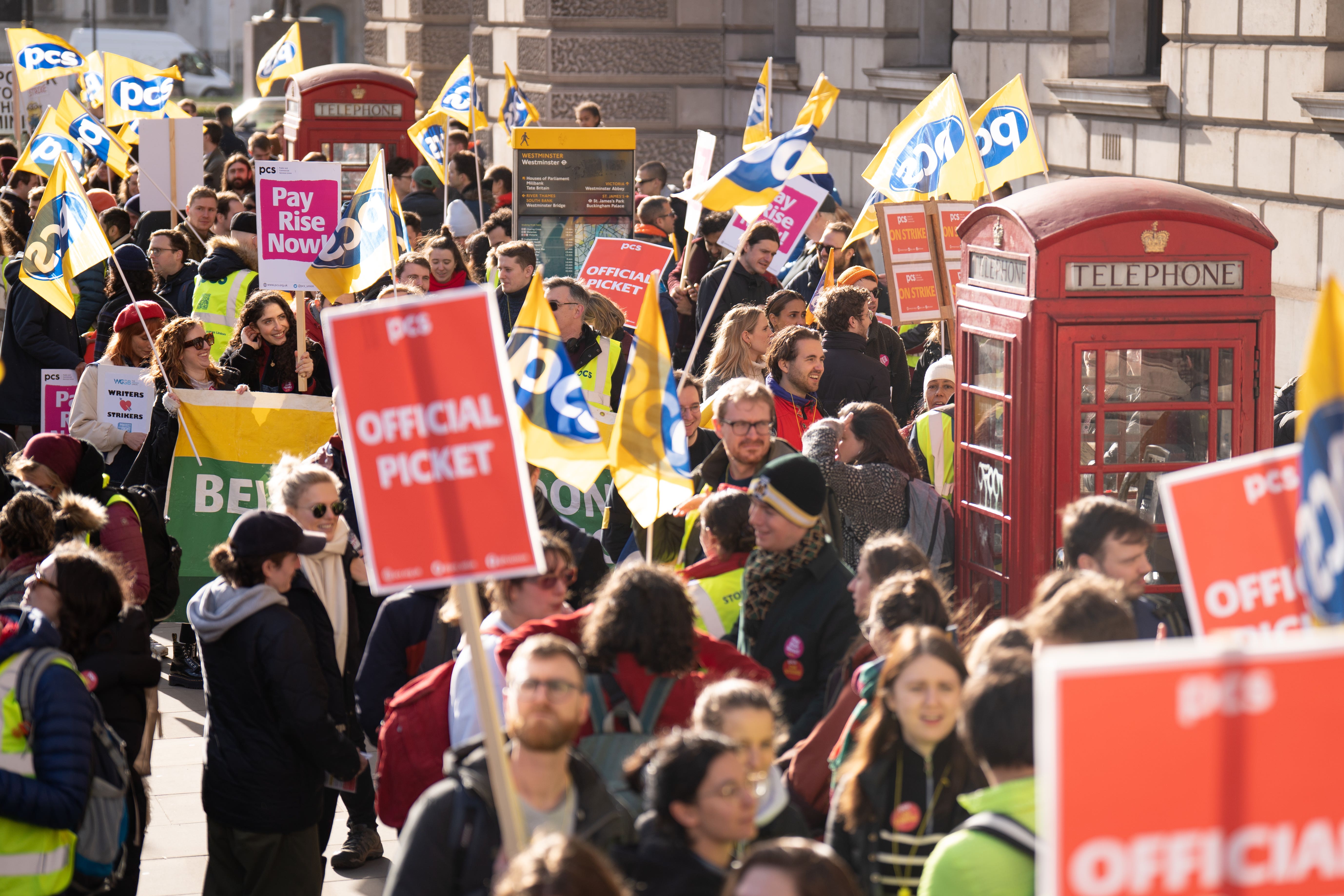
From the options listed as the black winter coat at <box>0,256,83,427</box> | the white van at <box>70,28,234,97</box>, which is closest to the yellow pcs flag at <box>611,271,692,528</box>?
the black winter coat at <box>0,256,83,427</box>

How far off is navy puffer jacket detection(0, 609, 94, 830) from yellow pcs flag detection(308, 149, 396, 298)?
554 cm

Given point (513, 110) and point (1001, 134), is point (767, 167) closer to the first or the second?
point (1001, 134)

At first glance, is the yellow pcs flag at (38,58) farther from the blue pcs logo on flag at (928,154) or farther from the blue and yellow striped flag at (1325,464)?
the blue and yellow striped flag at (1325,464)

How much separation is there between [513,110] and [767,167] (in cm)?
892

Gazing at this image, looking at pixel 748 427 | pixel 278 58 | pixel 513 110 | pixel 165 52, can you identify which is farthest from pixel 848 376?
pixel 165 52

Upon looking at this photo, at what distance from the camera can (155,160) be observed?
596 inches

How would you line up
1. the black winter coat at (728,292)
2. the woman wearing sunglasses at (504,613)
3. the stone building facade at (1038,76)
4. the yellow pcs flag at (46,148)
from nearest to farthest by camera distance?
the woman wearing sunglasses at (504,613) < the black winter coat at (728,292) < the stone building facade at (1038,76) < the yellow pcs flag at (46,148)

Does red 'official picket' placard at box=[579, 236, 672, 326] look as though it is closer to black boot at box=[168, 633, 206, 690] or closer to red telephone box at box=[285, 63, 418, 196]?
black boot at box=[168, 633, 206, 690]

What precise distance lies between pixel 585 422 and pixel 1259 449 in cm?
256

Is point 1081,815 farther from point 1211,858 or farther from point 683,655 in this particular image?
point 683,655

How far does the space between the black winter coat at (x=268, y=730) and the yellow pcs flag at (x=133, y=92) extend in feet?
48.9

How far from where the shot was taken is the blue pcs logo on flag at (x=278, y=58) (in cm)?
2225

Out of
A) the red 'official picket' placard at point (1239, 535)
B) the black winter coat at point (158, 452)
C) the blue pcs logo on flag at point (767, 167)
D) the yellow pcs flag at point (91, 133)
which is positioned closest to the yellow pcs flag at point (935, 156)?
the blue pcs logo on flag at point (767, 167)

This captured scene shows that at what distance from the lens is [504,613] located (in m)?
4.90
